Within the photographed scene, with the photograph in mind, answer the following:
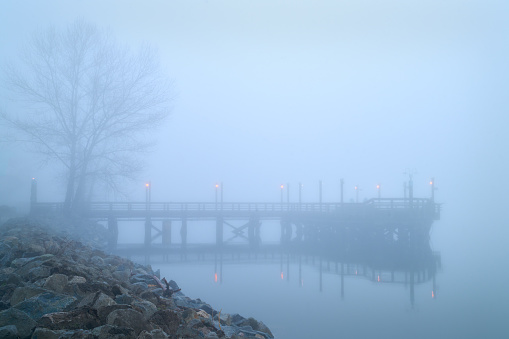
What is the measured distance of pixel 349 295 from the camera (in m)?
17.5

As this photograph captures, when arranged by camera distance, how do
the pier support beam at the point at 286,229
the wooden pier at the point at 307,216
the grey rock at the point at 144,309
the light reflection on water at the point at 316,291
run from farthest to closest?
the pier support beam at the point at 286,229 → the wooden pier at the point at 307,216 → the light reflection on water at the point at 316,291 → the grey rock at the point at 144,309

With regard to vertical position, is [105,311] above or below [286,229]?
above

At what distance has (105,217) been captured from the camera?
107ft

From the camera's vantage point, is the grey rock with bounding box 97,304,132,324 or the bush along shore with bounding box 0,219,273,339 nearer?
the bush along shore with bounding box 0,219,273,339

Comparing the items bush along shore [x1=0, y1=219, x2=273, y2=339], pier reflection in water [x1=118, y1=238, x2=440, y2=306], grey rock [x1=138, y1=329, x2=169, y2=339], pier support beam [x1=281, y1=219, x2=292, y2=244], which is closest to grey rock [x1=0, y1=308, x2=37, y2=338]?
bush along shore [x1=0, y1=219, x2=273, y2=339]

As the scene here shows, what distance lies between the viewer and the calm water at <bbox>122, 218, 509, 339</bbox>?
12828 mm

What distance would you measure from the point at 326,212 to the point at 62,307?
31.8m

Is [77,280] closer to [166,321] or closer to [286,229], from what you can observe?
[166,321]

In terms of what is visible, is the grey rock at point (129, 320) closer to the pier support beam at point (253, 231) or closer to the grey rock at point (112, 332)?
the grey rock at point (112, 332)

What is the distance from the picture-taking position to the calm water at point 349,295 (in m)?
12.8

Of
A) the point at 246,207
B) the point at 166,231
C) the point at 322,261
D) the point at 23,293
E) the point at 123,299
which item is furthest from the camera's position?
the point at 246,207

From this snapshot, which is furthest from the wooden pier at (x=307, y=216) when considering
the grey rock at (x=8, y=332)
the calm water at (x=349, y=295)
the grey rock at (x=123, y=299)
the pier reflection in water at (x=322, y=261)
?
the grey rock at (x=8, y=332)

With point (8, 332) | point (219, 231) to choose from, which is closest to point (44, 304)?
point (8, 332)

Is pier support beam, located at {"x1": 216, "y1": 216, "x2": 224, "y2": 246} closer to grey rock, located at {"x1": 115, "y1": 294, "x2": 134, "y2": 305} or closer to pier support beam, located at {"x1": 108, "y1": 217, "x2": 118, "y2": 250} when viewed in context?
pier support beam, located at {"x1": 108, "y1": 217, "x2": 118, "y2": 250}
